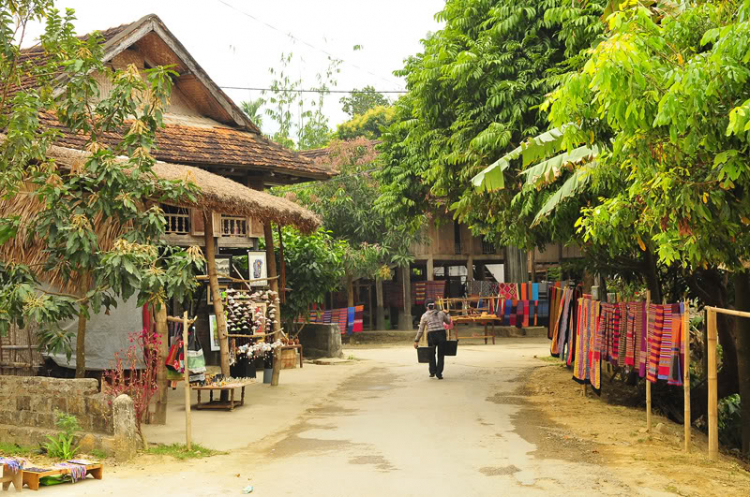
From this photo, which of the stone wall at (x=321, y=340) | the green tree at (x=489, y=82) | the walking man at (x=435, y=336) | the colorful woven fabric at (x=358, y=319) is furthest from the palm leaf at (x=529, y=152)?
the colorful woven fabric at (x=358, y=319)

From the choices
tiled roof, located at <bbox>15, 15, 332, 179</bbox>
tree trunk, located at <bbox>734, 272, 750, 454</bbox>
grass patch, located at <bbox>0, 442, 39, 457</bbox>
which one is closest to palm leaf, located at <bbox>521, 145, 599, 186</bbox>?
tree trunk, located at <bbox>734, 272, 750, 454</bbox>

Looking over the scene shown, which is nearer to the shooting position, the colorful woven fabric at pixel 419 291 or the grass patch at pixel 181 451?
the grass patch at pixel 181 451

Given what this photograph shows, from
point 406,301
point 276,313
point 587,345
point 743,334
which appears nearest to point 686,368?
point 743,334

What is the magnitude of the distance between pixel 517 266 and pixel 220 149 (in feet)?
51.2

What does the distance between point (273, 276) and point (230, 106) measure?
4657 mm

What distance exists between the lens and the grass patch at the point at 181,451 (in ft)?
26.7

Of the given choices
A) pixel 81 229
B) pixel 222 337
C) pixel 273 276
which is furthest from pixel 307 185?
pixel 81 229

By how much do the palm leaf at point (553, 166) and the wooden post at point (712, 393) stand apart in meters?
2.74

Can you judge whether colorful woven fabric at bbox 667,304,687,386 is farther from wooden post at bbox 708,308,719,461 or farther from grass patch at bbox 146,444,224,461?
grass patch at bbox 146,444,224,461

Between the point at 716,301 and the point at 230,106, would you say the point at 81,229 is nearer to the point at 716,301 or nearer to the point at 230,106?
the point at 230,106

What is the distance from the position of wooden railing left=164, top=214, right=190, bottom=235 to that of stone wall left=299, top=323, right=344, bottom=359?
6736 mm

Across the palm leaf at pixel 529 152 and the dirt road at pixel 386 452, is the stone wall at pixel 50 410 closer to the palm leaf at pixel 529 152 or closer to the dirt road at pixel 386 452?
the dirt road at pixel 386 452

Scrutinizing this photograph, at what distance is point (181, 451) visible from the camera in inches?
328

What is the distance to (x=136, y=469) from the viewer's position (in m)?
7.56
